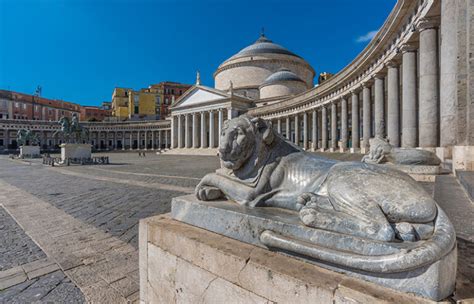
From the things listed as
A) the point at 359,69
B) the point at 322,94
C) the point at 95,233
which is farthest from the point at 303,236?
the point at 322,94

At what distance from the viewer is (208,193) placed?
219 centimetres

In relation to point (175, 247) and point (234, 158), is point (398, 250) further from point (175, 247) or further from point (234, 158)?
point (175, 247)

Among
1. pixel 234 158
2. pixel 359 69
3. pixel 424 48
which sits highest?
pixel 359 69

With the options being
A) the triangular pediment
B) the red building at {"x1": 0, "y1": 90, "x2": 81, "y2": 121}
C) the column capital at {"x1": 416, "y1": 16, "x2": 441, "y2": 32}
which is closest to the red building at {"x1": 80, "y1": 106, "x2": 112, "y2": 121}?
the red building at {"x1": 0, "y1": 90, "x2": 81, "y2": 121}

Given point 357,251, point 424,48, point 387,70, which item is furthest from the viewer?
point 387,70

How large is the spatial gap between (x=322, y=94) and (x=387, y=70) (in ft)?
33.6

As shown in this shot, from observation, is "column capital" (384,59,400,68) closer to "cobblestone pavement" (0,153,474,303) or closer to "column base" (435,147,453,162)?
"column base" (435,147,453,162)

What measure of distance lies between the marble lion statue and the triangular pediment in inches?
1420

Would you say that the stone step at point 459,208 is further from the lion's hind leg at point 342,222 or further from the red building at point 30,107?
the red building at point 30,107

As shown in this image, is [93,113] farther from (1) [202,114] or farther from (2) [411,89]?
(2) [411,89]

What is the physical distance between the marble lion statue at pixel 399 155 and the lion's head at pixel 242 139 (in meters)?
6.45

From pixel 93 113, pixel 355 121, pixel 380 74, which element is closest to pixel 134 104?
pixel 93 113

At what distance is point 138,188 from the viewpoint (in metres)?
8.27

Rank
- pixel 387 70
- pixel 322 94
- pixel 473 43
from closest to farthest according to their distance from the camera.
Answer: pixel 473 43 → pixel 387 70 → pixel 322 94
